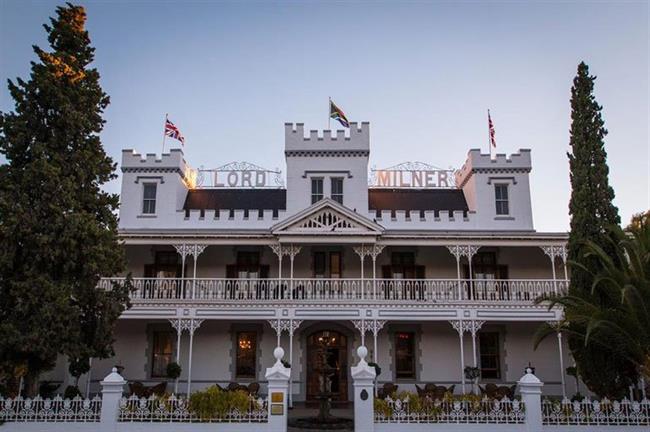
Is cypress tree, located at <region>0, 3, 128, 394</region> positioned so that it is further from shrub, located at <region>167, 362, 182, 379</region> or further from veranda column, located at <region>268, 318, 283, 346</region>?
veranda column, located at <region>268, 318, 283, 346</region>

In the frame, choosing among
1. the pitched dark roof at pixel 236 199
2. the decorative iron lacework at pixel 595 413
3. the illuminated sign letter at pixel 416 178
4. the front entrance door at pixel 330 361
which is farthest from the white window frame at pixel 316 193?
the decorative iron lacework at pixel 595 413

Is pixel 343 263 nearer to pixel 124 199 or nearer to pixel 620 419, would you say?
pixel 124 199

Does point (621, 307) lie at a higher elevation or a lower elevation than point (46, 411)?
higher

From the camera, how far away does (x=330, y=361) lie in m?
21.6

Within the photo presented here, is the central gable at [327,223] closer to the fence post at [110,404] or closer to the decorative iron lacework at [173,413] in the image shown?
the decorative iron lacework at [173,413]

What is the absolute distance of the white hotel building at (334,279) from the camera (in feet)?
66.4

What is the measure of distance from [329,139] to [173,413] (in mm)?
14085

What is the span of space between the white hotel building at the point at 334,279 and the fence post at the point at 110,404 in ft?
25.7

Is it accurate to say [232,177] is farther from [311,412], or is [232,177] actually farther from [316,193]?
[311,412]

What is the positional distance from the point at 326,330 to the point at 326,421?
26.7 feet

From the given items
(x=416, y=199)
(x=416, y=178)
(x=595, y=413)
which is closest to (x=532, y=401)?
(x=595, y=413)

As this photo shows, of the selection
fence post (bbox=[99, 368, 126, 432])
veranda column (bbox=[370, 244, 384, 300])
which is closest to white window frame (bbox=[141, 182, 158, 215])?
veranda column (bbox=[370, 244, 384, 300])

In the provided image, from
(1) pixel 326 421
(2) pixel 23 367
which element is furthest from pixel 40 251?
(1) pixel 326 421

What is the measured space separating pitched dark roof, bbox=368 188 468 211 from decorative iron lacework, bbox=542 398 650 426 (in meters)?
13.0
